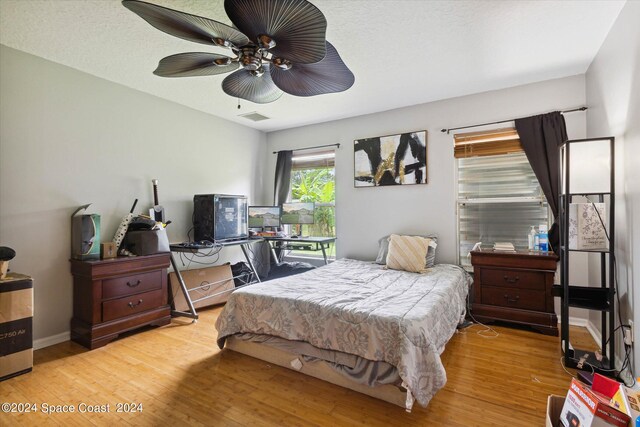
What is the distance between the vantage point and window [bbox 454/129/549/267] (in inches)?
129

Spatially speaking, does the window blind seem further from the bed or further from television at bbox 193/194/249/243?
television at bbox 193/194/249/243

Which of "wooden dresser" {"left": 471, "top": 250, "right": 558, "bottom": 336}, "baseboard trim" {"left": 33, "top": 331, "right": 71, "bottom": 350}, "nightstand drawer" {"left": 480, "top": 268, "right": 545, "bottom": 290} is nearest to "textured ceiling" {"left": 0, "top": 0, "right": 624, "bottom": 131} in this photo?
"wooden dresser" {"left": 471, "top": 250, "right": 558, "bottom": 336}

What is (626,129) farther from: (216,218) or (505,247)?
(216,218)

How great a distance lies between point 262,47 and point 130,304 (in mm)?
2615

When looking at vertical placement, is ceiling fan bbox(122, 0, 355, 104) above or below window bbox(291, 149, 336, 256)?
above

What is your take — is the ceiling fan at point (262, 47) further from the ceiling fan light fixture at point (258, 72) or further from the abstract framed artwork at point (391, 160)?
the abstract framed artwork at point (391, 160)

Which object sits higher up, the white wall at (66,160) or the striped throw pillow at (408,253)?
the white wall at (66,160)

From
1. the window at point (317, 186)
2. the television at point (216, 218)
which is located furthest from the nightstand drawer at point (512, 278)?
the television at point (216, 218)

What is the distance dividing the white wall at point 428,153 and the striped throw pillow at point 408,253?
421mm

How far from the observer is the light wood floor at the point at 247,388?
65.9 inches

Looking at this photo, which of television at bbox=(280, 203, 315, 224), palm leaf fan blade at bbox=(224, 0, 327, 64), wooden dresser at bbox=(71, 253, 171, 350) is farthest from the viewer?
television at bbox=(280, 203, 315, 224)

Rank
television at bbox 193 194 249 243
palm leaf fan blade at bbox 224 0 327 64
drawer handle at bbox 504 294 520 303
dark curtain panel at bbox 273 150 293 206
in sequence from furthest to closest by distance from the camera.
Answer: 1. dark curtain panel at bbox 273 150 293 206
2. television at bbox 193 194 249 243
3. drawer handle at bbox 504 294 520 303
4. palm leaf fan blade at bbox 224 0 327 64

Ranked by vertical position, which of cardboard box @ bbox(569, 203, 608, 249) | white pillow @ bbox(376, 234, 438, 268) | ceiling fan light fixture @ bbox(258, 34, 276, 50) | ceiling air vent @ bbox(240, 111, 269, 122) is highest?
ceiling air vent @ bbox(240, 111, 269, 122)

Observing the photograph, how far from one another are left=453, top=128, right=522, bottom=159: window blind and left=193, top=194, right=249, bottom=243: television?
2880mm
